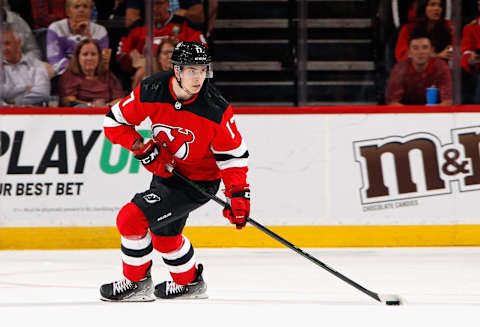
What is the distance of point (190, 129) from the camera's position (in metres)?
4.00

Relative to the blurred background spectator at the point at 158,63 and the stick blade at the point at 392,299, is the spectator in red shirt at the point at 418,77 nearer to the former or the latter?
the blurred background spectator at the point at 158,63

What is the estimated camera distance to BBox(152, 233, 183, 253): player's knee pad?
4.20m

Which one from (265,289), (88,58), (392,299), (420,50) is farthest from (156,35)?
(392,299)

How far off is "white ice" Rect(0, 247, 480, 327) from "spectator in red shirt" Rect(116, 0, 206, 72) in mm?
1284

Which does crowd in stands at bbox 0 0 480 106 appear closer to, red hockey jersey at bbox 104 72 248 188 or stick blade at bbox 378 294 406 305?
red hockey jersey at bbox 104 72 248 188

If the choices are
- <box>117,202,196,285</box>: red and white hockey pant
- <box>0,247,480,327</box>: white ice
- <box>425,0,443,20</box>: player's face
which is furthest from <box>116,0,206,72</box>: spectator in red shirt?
<box>117,202,196,285</box>: red and white hockey pant

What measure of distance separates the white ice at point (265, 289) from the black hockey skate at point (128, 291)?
0.07m

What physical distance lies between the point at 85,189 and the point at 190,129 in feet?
7.49

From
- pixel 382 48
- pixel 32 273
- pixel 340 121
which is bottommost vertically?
pixel 32 273

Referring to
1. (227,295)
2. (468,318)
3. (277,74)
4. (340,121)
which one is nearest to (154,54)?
(277,74)

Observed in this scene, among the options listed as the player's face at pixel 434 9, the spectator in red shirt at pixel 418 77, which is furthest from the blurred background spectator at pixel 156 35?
the player's face at pixel 434 9

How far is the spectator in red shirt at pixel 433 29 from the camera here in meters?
6.25

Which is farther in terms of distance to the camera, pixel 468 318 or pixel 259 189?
pixel 259 189

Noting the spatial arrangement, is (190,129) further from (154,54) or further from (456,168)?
(456,168)
